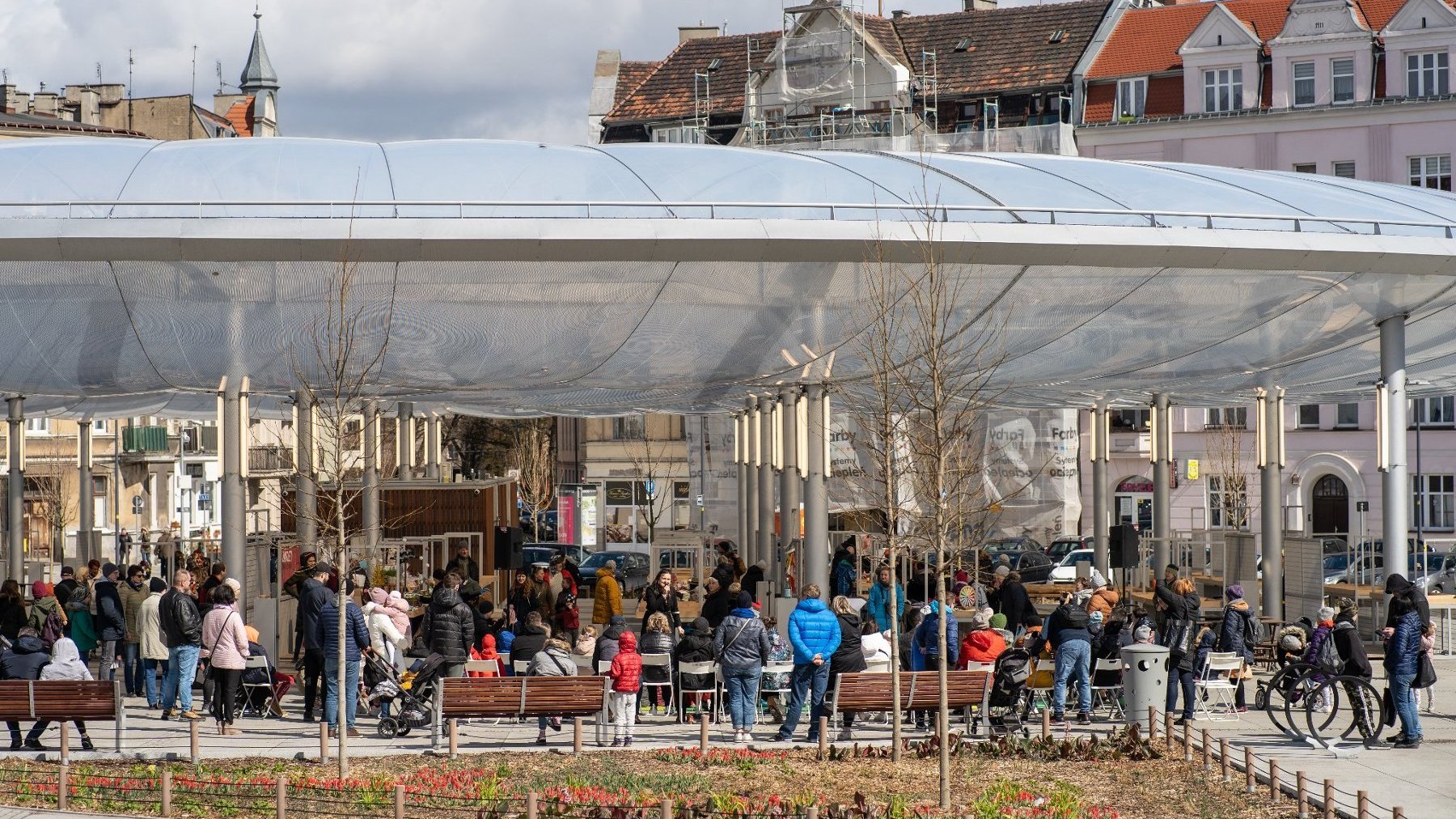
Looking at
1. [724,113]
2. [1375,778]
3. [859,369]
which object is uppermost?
[724,113]

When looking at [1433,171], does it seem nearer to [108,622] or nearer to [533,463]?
[533,463]

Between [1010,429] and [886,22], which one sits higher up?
[886,22]

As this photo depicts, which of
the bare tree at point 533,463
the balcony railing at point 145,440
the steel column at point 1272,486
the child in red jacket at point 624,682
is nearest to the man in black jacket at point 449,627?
the child in red jacket at point 624,682

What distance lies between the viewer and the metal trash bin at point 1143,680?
1677 centimetres

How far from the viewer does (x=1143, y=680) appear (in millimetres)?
16781

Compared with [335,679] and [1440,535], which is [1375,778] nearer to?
[335,679]

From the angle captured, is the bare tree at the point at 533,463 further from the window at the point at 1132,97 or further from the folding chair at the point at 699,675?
the folding chair at the point at 699,675

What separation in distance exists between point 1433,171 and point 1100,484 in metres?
24.1

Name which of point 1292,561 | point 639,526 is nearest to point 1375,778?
point 1292,561

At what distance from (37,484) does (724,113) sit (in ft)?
85.5

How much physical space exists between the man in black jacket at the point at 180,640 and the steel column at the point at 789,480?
11.3 metres

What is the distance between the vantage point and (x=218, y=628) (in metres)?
16.4

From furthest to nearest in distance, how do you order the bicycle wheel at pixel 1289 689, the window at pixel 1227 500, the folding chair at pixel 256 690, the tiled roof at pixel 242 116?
the tiled roof at pixel 242 116, the window at pixel 1227 500, the folding chair at pixel 256 690, the bicycle wheel at pixel 1289 689

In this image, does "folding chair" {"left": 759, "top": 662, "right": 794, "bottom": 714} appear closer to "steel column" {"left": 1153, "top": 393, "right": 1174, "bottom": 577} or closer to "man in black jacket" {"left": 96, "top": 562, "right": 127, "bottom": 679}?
"man in black jacket" {"left": 96, "top": 562, "right": 127, "bottom": 679}
